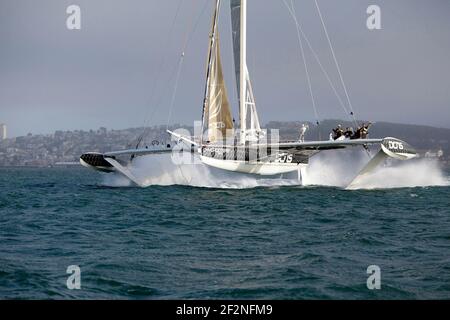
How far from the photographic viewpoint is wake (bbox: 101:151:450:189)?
29641mm

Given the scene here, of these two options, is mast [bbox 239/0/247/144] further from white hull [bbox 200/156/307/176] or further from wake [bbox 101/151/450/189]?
wake [bbox 101/151/450/189]

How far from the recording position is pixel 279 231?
48.3ft

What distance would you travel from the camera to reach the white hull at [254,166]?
1074 inches

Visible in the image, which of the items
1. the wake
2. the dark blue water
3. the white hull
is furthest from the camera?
the wake

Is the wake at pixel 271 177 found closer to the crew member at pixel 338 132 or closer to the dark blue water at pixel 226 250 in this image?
the crew member at pixel 338 132

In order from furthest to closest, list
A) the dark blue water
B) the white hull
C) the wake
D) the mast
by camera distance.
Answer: the wake < the mast < the white hull < the dark blue water

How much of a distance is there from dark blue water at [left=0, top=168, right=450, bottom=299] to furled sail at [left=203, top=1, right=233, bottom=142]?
7.29 m

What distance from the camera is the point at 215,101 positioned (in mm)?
28219

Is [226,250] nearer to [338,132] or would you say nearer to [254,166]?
[254,166]

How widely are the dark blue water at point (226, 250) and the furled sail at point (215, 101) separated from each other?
7295 mm

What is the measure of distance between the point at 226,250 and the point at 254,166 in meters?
16.8

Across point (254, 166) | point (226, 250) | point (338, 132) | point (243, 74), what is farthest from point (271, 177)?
point (226, 250)

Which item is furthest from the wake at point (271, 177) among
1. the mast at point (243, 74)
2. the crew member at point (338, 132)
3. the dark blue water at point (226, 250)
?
the dark blue water at point (226, 250)

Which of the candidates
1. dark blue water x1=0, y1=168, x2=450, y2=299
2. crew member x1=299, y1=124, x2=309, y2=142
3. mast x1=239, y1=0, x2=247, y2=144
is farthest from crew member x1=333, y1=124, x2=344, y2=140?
dark blue water x1=0, y1=168, x2=450, y2=299
